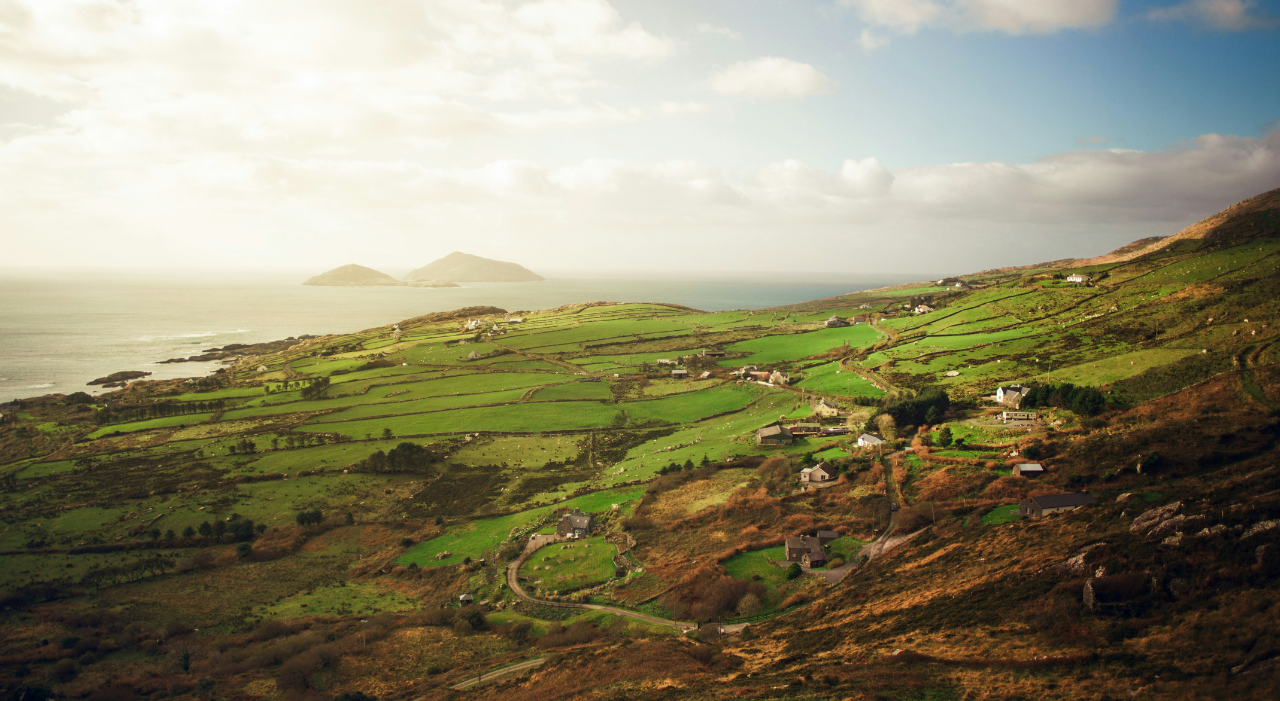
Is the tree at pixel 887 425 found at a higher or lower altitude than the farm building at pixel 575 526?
higher

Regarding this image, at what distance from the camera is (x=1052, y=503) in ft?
98.1

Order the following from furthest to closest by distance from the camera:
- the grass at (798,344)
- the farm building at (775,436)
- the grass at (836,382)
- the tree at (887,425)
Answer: the grass at (798,344) → the grass at (836,382) → the farm building at (775,436) → the tree at (887,425)

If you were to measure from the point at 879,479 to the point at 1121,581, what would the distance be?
2205 cm

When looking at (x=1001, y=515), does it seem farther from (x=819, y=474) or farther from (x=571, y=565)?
(x=571, y=565)

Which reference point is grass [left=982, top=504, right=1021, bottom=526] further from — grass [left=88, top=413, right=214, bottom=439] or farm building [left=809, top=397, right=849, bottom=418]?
grass [left=88, top=413, right=214, bottom=439]

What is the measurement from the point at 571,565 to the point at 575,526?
408cm

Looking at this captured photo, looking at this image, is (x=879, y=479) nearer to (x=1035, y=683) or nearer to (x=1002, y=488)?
(x=1002, y=488)

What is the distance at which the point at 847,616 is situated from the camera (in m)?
24.5

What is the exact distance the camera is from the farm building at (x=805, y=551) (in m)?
31.6

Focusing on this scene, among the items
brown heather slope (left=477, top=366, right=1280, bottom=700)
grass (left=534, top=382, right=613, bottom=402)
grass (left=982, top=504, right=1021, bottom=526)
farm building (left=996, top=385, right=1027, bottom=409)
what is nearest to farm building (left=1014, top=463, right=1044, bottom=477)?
brown heather slope (left=477, top=366, right=1280, bottom=700)

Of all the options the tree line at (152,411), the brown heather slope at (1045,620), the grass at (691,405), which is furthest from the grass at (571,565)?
the tree line at (152,411)

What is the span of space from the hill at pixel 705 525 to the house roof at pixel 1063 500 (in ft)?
3.25

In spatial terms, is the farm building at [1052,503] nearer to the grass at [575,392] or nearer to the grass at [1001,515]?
the grass at [1001,515]

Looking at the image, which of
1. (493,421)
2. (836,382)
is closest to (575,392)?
(493,421)
